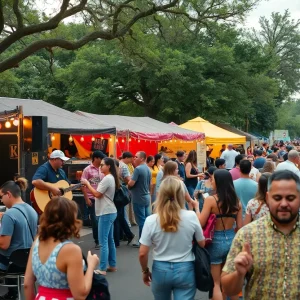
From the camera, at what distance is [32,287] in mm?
4047

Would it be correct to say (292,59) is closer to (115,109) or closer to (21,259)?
(115,109)

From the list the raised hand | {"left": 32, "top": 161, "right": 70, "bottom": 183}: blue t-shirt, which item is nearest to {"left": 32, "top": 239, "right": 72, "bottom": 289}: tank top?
the raised hand

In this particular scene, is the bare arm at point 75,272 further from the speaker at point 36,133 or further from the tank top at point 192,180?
the tank top at point 192,180

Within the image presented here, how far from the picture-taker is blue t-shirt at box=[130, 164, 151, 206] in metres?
10.6

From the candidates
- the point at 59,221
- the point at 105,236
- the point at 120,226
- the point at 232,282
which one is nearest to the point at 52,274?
the point at 59,221

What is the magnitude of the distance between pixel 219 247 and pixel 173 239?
4.15 feet

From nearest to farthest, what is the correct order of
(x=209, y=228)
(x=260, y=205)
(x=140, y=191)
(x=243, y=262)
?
(x=243, y=262) < (x=209, y=228) < (x=260, y=205) < (x=140, y=191)

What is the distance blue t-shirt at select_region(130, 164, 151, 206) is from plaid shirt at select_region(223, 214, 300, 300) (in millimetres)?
7733

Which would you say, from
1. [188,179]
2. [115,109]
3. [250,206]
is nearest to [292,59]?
[115,109]

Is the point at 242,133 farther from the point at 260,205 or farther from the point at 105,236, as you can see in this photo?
the point at 260,205

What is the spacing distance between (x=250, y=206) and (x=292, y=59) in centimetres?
5486

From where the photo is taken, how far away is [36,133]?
1159 centimetres

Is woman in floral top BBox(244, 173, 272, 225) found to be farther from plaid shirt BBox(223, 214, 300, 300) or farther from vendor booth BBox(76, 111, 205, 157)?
vendor booth BBox(76, 111, 205, 157)

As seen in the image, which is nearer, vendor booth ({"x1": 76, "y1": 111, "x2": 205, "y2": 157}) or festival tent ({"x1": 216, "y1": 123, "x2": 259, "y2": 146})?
vendor booth ({"x1": 76, "y1": 111, "x2": 205, "y2": 157})
